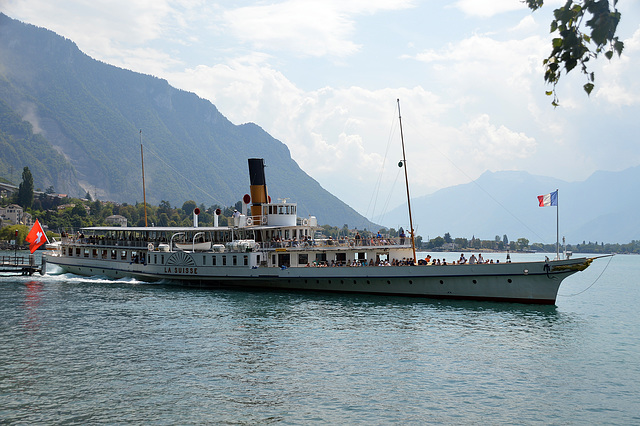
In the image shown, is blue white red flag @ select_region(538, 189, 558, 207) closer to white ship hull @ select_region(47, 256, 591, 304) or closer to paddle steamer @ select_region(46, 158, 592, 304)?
paddle steamer @ select_region(46, 158, 592, 304)

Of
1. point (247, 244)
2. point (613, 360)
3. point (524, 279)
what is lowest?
point (613, 360)

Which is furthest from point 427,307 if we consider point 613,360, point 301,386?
point 301,386

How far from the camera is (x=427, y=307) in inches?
1532

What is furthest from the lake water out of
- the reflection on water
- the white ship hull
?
the white ship hull

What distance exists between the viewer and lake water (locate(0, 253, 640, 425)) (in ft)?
60.3

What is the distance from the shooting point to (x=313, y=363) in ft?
78.4

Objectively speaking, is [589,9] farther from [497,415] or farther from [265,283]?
[265,283]

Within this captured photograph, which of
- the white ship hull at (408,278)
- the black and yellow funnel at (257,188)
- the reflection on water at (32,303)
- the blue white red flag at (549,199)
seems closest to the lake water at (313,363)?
the reflection on water at (32,303)

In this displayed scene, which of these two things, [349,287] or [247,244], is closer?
[349,287]

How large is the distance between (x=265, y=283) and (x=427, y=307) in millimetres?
15258

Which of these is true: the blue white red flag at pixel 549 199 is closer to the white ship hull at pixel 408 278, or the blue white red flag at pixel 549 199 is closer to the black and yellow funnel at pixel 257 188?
the white ship hull at pixel 408 278

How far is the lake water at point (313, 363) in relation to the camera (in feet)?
60.3

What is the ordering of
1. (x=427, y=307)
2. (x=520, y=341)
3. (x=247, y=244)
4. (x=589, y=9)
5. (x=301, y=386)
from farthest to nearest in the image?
(x=247, y=244), (x=427, y=307), (x=520, y=341), (x=301, y=386), (x=589, y=9)

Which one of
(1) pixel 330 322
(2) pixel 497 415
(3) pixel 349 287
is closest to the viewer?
(2) pixel 497 415
